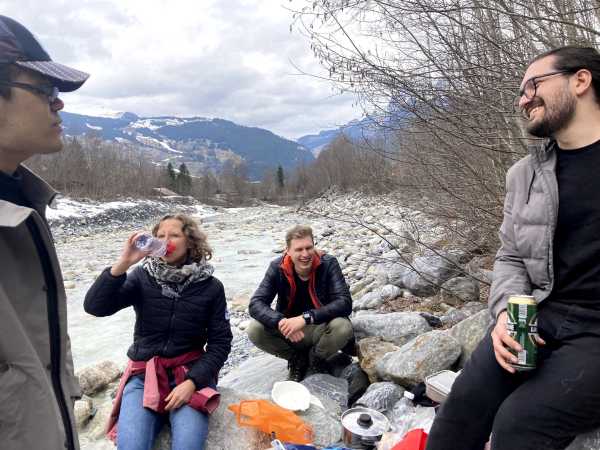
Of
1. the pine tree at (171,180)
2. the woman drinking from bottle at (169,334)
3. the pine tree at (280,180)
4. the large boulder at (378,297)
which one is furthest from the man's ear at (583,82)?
the pine tree at (280,180)

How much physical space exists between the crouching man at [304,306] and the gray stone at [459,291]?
2069 mm

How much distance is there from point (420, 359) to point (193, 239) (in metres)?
1.91

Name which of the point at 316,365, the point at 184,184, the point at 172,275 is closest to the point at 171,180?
the point at 184,184

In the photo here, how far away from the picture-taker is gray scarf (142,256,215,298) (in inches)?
111

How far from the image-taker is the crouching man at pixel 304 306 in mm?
3715

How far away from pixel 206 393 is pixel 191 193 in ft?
197

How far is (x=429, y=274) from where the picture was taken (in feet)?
19.1

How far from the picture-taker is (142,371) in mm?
2742

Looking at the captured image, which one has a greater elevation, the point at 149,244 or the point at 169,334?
the point at 149,244

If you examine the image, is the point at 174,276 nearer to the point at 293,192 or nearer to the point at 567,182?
the point at 567,182

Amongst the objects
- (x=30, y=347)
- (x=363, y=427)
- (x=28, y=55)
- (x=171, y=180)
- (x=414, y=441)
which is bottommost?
(x=363, y=427)

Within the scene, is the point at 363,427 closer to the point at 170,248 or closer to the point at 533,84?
the point at 170,248

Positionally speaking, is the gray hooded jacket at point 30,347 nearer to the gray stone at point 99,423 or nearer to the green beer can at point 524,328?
the green beer can at point 524,328

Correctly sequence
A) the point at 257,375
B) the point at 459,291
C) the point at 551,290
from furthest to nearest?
the point at 459,291 → the point at 257,375 → the point at 551,290
